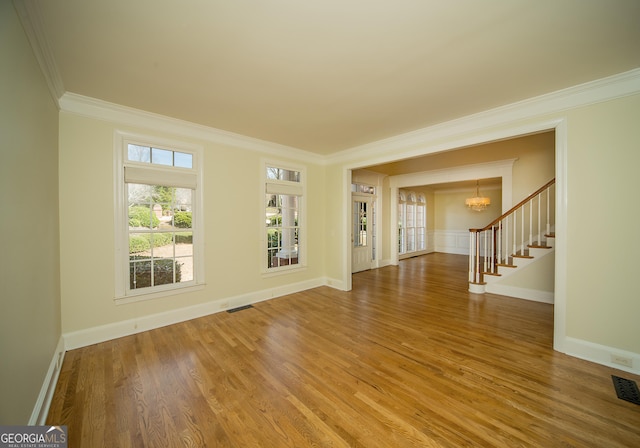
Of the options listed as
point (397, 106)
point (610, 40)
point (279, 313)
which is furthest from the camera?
point (279, 313)

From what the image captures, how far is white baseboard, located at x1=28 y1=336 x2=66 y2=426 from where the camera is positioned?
1669 millimetres

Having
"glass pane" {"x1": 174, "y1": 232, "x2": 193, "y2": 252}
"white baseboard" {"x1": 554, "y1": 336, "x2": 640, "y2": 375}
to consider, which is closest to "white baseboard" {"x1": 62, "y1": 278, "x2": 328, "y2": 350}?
"glass pane" {"x1": 174, "y1": 232, "x2": 193, "y2": 252}

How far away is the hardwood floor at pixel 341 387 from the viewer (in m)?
1.65

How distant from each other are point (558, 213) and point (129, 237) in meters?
5.22

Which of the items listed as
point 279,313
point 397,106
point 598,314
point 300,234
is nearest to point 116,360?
point 279,313

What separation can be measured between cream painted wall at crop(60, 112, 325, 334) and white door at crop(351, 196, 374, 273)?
2874mm

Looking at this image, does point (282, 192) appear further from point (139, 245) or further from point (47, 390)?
point (47, 390)

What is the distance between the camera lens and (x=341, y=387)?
2119 mm

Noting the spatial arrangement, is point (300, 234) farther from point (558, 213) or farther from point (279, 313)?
point (558, 213)

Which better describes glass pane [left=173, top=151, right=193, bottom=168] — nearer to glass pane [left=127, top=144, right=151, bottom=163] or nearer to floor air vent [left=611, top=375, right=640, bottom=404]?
glass pane [left=127, top=144, right=151, bottom=163]

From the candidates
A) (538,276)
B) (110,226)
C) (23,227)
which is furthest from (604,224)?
(110,226)

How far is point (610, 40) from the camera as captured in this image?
191 cm

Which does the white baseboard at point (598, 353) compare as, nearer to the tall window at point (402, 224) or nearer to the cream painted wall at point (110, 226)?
the cream painted wall at point (110, 226)

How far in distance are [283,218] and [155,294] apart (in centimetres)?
242
